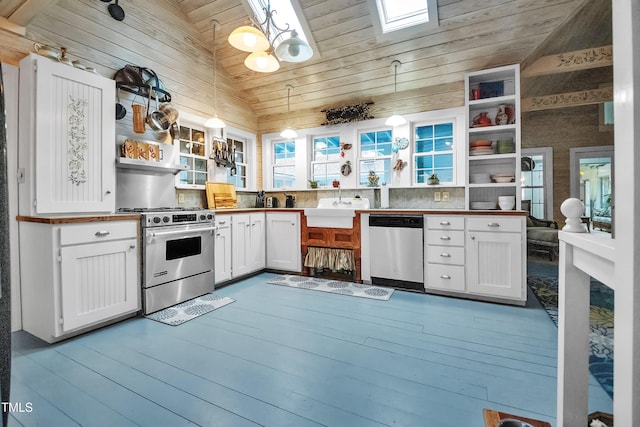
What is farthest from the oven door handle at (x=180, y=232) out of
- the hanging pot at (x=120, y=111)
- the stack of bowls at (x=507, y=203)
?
the stack of bowls at (x=507, y=203)

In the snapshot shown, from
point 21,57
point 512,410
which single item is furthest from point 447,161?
point 21,57

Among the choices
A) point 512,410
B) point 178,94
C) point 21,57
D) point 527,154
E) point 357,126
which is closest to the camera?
point 512,410

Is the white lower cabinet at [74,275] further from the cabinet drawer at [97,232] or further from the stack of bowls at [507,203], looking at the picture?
the stack of bowls at [507,203]

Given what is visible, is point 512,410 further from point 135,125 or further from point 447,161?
point 135,125

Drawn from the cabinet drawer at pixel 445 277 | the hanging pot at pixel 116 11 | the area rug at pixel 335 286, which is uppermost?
the hanging pot at pixel 116 11

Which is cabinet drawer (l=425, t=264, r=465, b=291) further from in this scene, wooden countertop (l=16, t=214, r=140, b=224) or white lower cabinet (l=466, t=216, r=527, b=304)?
wooden countertop (l=16, t=214, r=140, b=224)

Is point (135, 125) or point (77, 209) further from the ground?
point (135, 125)

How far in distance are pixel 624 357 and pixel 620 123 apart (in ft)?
1.54

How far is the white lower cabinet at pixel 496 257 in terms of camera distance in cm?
295

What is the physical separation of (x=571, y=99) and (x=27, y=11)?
7.18 meters

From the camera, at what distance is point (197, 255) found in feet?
10.6

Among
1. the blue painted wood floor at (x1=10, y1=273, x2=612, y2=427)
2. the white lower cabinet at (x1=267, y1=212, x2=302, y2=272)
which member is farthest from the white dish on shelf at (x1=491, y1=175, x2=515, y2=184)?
the white lower cabinet at (x1=267, y1=212, x2=302, y2=272)

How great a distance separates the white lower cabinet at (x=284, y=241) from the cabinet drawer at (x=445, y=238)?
1738mm

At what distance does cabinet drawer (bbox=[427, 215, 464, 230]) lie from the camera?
318 cm
